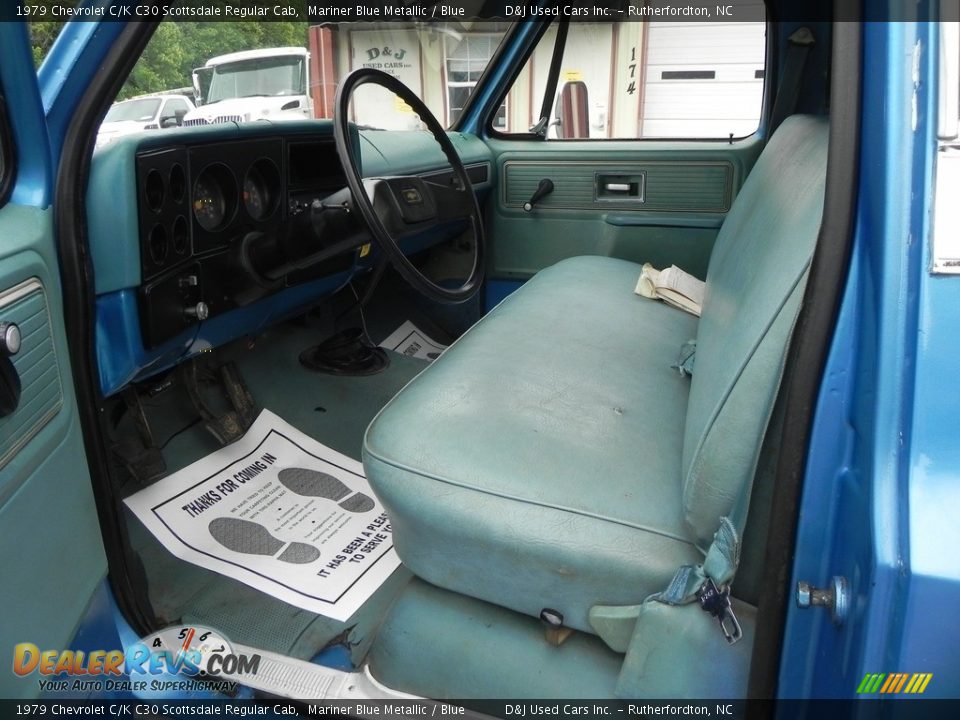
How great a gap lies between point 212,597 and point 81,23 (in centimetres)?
107

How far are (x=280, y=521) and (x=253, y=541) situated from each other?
87 millimetres

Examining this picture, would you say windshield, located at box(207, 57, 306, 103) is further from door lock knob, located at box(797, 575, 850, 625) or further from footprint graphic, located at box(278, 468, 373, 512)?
door lock knob, located at box(797, 575, 850, 625)

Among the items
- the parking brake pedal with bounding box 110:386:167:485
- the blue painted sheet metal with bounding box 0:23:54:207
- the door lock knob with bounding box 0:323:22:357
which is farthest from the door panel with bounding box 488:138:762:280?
the door lock knob with bounding box 0:323:22:357

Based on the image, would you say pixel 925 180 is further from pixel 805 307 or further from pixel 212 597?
pixel 212 597

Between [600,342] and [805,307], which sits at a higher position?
[805,307]

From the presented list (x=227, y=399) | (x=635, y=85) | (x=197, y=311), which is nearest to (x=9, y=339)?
(x=197, y=311)

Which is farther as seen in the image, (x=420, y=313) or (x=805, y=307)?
(x=420, y=313)

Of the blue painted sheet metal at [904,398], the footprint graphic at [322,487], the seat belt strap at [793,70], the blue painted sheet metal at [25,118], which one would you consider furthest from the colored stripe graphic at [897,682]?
the seat belt strap at [793,70]

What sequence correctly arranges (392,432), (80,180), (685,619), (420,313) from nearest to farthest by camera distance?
(685,619) → (80,180) → (392,432) → (420,313)

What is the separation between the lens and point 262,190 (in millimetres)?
1738

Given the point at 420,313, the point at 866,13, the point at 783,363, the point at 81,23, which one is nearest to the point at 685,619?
the point at 783,363

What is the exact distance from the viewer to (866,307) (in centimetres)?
74

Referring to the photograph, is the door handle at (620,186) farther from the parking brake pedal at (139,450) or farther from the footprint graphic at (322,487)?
the parking brake pedal at (139,450)

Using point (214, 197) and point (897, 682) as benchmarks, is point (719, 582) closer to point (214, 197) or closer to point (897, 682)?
point (897, 682)
